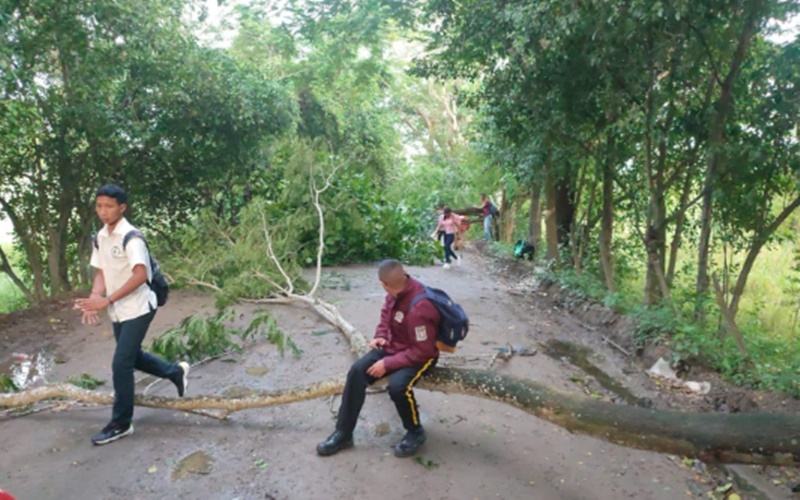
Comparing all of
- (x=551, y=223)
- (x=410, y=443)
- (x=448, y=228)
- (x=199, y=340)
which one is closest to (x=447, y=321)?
(x=410, y=443)

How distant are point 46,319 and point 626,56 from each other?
862cm

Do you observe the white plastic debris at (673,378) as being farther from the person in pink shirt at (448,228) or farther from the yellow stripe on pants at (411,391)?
the person in pink shirt at (448,228)

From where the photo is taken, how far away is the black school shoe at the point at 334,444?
407 cm

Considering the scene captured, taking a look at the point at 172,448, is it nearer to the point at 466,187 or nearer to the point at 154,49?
the point at 154,49

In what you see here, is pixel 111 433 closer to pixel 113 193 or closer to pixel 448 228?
pixel 113 193

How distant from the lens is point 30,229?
10.9 metres

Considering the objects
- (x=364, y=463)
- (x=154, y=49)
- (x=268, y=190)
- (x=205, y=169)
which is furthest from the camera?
(x=268, y=190)

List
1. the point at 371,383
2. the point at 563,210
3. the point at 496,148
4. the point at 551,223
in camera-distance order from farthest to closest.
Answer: the point at 563,210
the point at 551,223
the point at 496,148
the point at 371,383

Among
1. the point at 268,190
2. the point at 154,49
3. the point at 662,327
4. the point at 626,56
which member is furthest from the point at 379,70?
the point at 662,327

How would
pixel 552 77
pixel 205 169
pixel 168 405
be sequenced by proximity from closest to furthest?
pixel 168 405, pixel 552 77, pixel 205 169

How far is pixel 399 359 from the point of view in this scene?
3.96 metres

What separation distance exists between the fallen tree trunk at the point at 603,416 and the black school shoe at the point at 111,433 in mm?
314

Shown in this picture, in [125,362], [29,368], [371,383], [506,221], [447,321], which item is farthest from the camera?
[506,221]

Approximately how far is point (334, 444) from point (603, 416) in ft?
5.99
